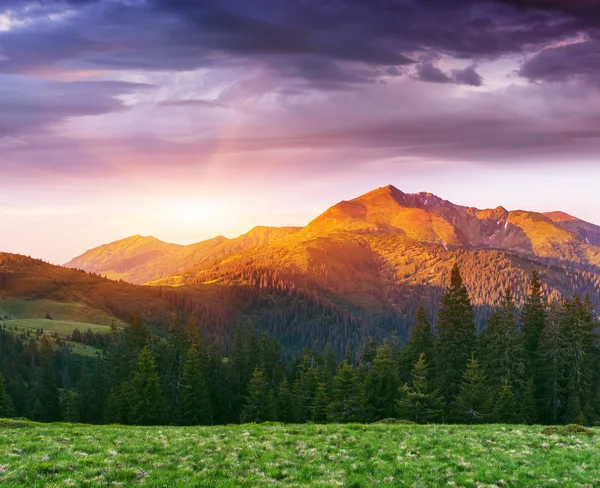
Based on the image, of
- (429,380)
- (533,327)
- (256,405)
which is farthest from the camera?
(256,405)

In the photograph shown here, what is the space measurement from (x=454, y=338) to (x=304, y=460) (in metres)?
54.9

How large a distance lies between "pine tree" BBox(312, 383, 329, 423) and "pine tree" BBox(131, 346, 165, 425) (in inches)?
979

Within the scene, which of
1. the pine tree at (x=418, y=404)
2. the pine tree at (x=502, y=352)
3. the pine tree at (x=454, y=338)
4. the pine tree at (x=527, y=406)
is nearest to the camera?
the pine tree at (x=418, y=404)

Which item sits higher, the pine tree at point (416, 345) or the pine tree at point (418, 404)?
the pine tree at point (416, 345)

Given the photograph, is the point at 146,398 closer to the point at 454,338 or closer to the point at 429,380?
the point at 429,380

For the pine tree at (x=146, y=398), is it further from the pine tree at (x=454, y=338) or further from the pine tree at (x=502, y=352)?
the pine tree at (x=502, y=352)

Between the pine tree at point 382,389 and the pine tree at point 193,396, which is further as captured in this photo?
the pine tree at point 193,396

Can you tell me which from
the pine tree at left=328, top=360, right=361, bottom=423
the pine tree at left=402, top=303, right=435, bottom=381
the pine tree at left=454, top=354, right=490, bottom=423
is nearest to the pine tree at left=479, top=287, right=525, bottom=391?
the pine tree at left=402, top=303, right=435, bottom=381

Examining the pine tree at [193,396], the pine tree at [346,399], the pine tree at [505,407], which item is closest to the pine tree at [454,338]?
the pine tree at [505,407]

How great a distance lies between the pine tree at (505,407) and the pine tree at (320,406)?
2483cm

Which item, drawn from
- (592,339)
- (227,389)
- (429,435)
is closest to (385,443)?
(429,435)

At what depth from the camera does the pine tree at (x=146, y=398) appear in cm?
7119

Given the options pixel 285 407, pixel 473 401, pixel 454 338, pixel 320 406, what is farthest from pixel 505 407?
pixel 285 407

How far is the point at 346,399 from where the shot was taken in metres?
65.5
